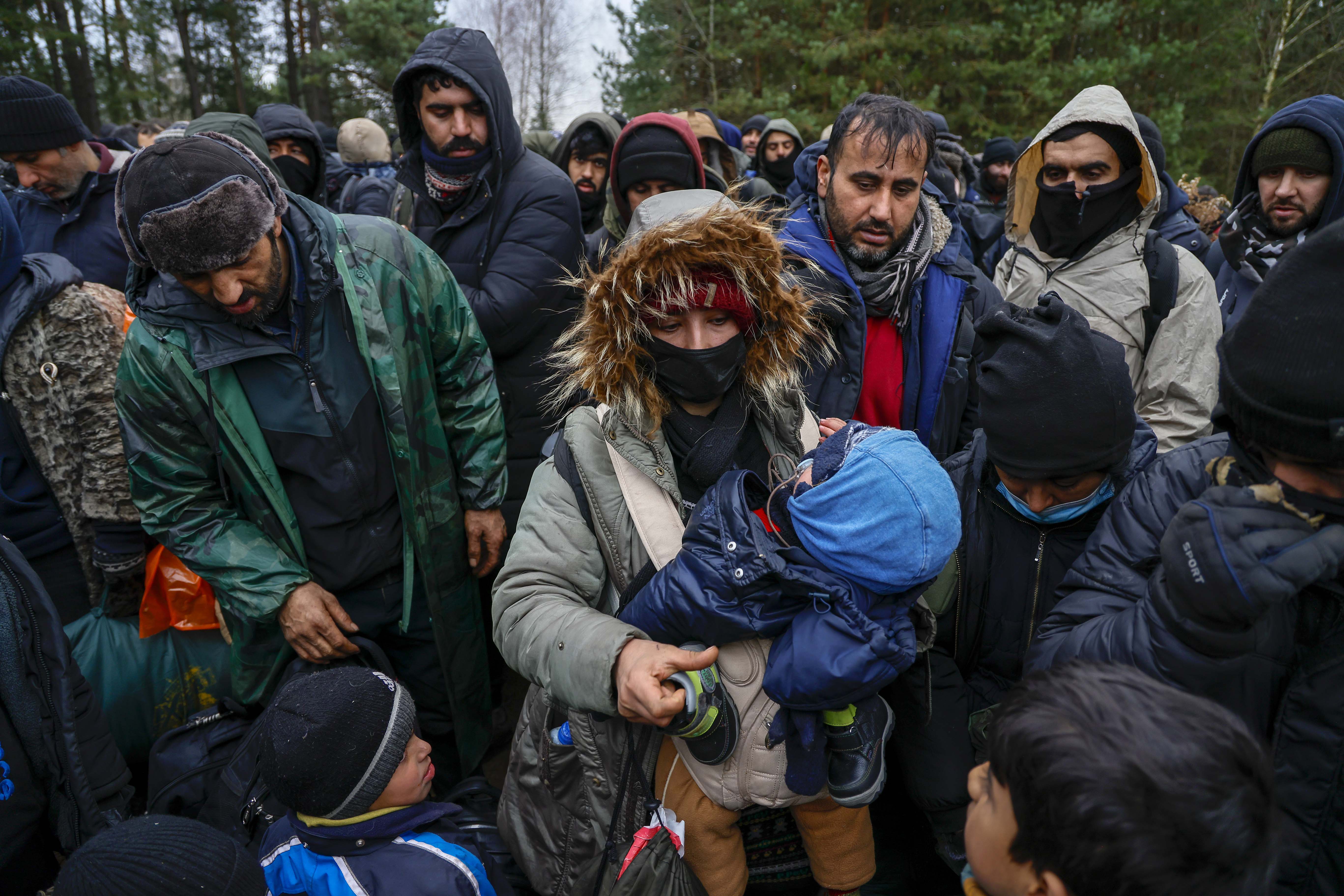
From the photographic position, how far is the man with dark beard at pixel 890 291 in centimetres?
257

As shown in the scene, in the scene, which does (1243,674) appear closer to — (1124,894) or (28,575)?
(1124,894)

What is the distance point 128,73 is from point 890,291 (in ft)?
84.9

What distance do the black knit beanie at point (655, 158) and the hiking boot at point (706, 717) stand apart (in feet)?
8.52

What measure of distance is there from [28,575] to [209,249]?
1.06 m

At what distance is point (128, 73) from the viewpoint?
20.9 m

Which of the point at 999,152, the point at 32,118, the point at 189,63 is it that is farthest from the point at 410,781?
the point at 189,63

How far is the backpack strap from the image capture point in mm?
2807

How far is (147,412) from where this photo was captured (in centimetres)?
235

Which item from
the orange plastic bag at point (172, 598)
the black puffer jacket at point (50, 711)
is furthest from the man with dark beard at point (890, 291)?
the black puffer jacket at point (50, 711)

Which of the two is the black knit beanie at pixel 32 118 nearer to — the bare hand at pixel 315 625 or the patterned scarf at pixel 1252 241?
the bare hand at pixel 315 625

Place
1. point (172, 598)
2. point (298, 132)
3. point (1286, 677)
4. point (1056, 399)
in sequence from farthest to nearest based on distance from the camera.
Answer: point (298, 132), point (172, 598), point (1056, 399), point (1286, 677)

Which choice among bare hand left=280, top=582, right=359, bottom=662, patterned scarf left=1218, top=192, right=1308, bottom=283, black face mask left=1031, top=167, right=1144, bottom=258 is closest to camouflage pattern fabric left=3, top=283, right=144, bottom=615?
bare hand left=280, top=582, right=359, bottom=662

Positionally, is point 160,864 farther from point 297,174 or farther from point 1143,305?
point 297,174

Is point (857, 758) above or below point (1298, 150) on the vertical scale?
below
